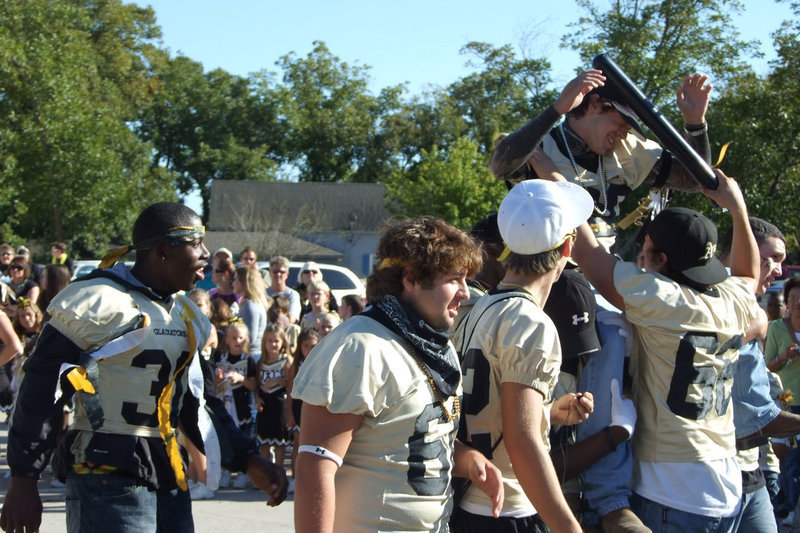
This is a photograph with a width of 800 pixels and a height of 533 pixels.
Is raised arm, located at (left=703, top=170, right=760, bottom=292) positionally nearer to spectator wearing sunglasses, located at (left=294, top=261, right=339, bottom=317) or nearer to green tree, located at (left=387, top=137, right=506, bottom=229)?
spectator wearing sunglasses, located at (left=294, top=261, right=339, bottom=317)

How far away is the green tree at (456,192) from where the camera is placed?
127ft

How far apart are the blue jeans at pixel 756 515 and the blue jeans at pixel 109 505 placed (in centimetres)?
243

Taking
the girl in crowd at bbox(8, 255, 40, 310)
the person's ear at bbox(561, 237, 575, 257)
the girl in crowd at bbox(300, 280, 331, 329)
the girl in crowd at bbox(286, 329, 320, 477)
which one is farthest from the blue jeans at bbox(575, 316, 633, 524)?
the girl in crowd at bbox(8, 255, 40, 310)

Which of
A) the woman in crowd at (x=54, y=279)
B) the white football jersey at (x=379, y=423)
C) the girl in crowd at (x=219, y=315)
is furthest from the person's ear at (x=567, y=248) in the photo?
the woman in crowd at (x=54, y=279)

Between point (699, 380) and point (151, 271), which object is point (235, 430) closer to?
point (151, 271)

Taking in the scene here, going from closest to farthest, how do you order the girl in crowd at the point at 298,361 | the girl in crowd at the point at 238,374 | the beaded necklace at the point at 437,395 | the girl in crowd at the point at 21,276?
the beaded necklace at the point at 437,395 < the girl in crowd at the point at 298,361 < the girl in crowd at the point at 238,374 < the girl in crowd at the point at 21,276

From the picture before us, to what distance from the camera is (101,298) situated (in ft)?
10.6

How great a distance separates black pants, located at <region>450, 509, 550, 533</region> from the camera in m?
2.91

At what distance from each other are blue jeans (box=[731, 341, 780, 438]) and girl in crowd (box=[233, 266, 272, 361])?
5.76 meters

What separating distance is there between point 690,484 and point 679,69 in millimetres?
30163

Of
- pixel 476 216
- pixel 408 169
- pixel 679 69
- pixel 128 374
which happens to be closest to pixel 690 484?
pixel 128 374

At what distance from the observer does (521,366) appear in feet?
8.94

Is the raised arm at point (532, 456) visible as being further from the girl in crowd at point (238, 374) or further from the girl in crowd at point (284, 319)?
the girl in crowd at point (284, 319)

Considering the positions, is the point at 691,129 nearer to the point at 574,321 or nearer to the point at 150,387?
the point at 574,321
